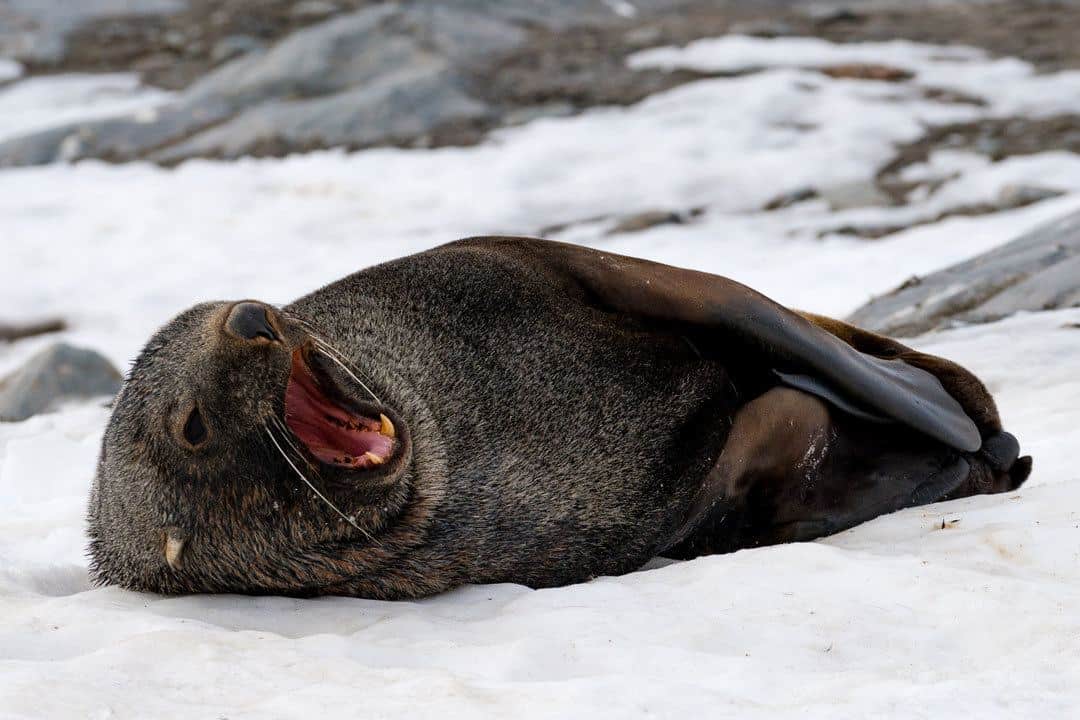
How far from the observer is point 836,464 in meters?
4.32

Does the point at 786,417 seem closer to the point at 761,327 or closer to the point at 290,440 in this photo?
the point at 761,327

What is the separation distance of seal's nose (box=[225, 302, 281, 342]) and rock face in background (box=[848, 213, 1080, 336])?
4.30 m

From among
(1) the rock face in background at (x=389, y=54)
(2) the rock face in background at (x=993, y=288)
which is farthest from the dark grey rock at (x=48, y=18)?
(2) the rock face in background at (x=993, y=288)

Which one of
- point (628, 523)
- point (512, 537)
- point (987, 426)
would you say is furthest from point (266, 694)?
point (987, 426)

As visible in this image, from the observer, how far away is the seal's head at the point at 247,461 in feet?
11.8

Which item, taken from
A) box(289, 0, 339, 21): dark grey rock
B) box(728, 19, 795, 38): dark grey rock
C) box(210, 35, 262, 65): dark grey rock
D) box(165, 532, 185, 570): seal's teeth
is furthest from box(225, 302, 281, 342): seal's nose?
box(289, 0, 339, 21): dark grey rock

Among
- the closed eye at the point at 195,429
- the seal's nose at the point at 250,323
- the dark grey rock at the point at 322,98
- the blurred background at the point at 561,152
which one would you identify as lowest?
the blurred background at the point at 561,152

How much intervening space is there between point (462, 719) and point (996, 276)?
547cm

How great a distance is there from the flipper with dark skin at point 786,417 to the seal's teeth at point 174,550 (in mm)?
1411

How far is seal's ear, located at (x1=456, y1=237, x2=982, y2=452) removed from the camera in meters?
4.25

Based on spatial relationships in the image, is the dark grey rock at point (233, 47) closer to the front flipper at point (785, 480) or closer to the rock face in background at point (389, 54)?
the rock face in background at point (389, 54)

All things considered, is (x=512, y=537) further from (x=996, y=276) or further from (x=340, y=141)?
(x=340, y=141)

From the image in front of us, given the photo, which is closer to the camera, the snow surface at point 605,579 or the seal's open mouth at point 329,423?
the snow surface at point 605,579

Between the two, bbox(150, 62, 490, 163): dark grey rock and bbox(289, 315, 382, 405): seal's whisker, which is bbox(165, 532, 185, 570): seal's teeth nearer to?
bbox(289, 315, 382, 405): seal's whisker
